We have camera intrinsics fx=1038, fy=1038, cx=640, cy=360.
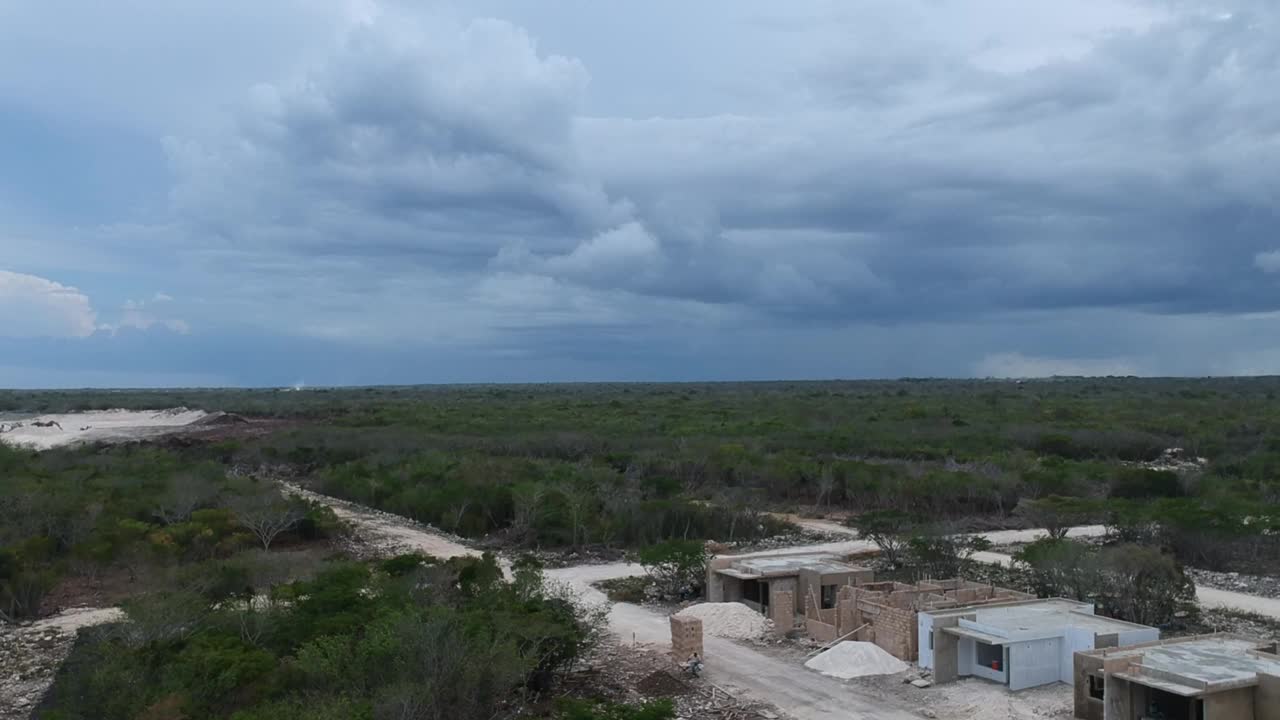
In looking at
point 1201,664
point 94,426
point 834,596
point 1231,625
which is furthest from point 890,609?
point 94,426

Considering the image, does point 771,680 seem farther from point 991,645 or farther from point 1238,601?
point 1238,601

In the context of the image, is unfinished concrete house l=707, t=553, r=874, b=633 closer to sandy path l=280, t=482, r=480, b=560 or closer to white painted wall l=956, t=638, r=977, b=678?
white painted wall l=956, t=638, r=977, b=678

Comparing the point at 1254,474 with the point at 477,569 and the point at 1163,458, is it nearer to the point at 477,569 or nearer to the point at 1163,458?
Answer: the point at 1163,458

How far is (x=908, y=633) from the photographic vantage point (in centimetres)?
2372

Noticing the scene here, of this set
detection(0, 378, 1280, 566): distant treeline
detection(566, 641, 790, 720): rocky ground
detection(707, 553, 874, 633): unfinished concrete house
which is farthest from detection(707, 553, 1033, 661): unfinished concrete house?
detection(0, 378, 1280, 566): distant treeline

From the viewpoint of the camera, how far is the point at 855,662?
75.6ft

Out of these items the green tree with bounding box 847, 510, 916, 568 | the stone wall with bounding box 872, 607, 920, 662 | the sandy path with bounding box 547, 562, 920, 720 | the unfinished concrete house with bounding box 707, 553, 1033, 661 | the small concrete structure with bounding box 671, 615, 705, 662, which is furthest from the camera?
the green tree with bounding box 847, 510, 916, 568

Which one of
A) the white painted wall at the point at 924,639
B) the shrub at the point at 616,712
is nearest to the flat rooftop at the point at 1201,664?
the white painted wall at the point at 924,639

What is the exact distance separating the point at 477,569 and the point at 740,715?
9.69 meters

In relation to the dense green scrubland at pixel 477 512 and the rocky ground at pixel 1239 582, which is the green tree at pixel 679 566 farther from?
the rocky ground at pixel 1239 582

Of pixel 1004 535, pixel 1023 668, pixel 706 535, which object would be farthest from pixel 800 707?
pixel 1004 535

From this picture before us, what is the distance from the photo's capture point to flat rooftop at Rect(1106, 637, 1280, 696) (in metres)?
17.6

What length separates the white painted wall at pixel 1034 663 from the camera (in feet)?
70.3

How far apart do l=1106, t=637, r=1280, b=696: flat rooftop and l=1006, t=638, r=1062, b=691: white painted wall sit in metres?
2.04
